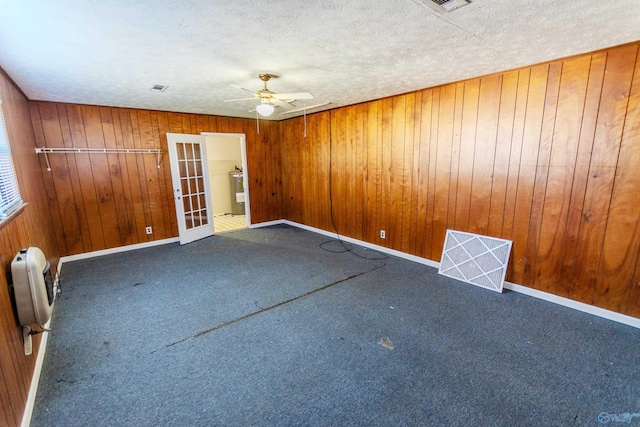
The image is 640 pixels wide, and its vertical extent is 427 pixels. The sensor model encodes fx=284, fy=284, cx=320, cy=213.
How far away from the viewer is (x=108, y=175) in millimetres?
4332

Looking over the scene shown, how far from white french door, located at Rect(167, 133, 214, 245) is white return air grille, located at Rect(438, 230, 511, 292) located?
13.4ft

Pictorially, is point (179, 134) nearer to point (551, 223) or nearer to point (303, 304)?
point (303, 304)

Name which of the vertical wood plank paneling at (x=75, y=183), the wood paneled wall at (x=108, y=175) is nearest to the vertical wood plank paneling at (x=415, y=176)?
the wood paneled wall at (x=108, y=175)

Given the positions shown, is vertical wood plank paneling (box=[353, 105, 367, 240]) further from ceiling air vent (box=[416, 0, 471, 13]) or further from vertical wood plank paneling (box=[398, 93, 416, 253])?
→ ceiling air vent (box=[416, 0, 471, 13])

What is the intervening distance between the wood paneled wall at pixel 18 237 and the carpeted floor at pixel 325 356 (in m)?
0.26

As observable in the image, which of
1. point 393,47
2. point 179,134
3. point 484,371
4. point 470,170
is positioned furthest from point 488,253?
point 179,134

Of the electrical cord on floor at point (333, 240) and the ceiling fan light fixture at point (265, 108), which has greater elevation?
the ceiling fan light fixture at point (265, 108)

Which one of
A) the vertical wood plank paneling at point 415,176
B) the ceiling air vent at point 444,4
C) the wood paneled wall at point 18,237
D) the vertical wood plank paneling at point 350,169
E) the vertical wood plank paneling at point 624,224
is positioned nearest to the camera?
the wood paneled wall at point 18,237

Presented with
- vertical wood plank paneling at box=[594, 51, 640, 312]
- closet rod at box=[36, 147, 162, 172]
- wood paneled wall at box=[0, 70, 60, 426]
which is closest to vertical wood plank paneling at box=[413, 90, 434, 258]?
vertical wood plank paneling at box=[594, 51, 640, 312]

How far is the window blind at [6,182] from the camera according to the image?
1.89 meters

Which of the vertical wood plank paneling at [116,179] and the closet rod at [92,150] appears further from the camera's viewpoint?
the vertical wood plank paneling at [116,179]

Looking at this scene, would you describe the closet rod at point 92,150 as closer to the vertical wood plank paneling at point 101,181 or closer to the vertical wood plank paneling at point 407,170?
the vertical wood plank paneling at point 101,181

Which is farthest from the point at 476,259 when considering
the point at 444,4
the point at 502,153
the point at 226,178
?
the point at 226,178

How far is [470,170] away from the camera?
3.28 metres
